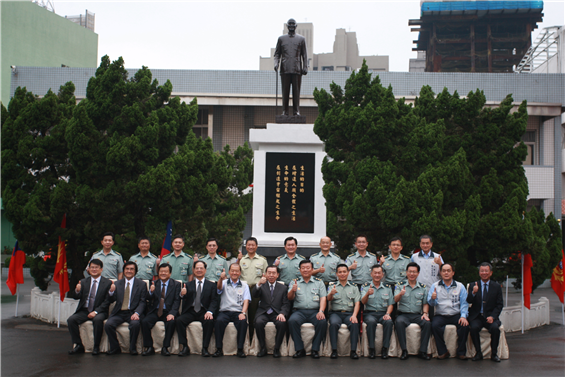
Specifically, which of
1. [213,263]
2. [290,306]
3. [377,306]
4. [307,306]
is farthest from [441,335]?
[213,263]

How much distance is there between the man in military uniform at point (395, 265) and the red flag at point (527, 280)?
2601 millimetres

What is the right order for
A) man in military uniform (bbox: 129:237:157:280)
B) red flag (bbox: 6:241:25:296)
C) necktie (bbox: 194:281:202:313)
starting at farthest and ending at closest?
red flag (bbox: 6:241:25:296) < man in military uniform (bbox: 129:237:157:280) < necktie (bbox: 194:281:202:313)

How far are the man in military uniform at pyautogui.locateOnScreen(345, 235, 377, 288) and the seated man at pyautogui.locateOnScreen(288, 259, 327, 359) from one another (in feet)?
2.08

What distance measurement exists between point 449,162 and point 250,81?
8.38 metres

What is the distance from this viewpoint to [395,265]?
19.2 feet

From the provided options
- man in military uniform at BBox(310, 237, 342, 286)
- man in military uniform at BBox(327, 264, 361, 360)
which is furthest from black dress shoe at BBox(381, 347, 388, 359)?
man in military uniform at BBox(310, 237, 342, 286)

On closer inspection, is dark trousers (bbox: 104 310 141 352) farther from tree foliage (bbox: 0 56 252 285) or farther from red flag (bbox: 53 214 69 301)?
red flag (bbox: 53 214 69 301)

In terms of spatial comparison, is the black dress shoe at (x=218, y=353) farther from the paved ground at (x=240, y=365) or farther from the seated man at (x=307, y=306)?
the seated man at (x=307, y=306)

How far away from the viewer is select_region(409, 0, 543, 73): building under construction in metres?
28.7

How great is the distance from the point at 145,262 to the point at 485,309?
3.75 meters

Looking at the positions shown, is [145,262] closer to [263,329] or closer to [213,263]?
[213,263]

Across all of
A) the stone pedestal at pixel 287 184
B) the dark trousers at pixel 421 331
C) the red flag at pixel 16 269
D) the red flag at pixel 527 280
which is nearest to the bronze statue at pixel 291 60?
the stone pedestal at pixel 287 184

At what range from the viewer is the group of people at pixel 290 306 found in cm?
521

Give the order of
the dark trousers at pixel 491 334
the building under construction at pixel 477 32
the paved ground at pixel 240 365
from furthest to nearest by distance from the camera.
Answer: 1. the building under construction at pixel 477 32
2. the dark trousers at pixel 491 334
3. the paved ground at pixel 240 365
